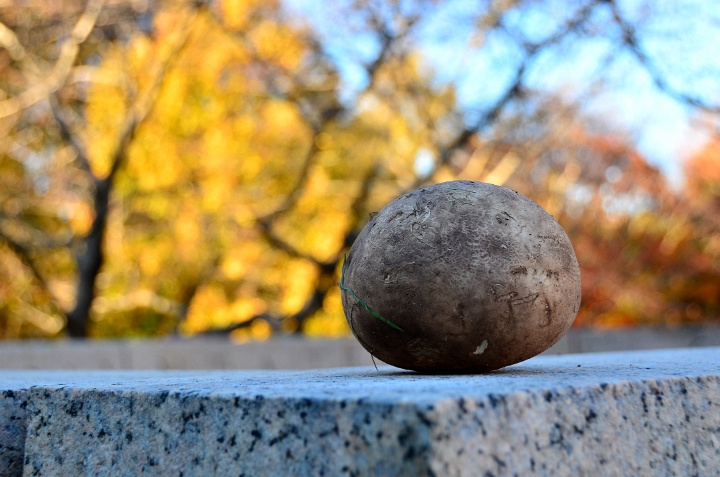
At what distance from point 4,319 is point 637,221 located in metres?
11.8

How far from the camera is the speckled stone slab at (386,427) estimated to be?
5.29 ft

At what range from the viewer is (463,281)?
2.45 m

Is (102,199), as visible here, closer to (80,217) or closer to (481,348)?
(80,217)

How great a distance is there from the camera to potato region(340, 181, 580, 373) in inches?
97.2

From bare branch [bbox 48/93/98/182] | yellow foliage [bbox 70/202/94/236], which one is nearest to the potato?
bare branch [bbox 48/93/98/182]

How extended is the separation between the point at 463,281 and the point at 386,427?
3.02 ft

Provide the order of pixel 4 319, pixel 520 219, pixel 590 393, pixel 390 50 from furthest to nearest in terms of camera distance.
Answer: pixel 4 319 → pixel 390 50 → pixel 520 219 → pixel 590 393

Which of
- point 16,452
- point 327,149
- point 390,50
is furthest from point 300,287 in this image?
point 16,452

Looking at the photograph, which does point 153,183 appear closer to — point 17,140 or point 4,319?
point 17,140

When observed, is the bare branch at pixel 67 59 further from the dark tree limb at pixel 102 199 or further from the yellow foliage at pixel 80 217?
the yellow foliage at pixel 80 217

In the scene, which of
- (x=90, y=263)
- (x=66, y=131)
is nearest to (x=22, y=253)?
(x=90, y=263)

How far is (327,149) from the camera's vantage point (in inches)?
492

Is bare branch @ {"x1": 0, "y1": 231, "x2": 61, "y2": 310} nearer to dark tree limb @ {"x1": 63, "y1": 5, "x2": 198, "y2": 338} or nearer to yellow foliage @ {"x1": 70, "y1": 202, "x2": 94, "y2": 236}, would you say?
dark tree limb @ {"x1": 63, "y1": 5, "x2": 198, "y2": 338}

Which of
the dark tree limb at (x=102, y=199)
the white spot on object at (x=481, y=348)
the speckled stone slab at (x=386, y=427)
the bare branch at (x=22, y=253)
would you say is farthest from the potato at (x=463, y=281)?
the bare branch at (x=22, y=253)
